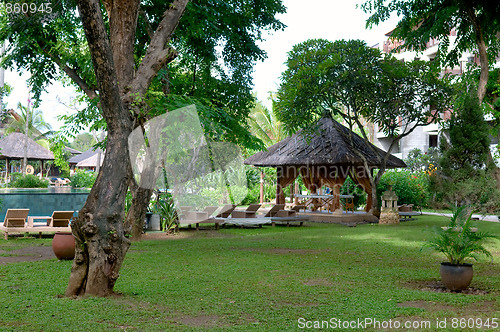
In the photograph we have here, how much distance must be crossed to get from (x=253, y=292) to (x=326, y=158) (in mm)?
14692

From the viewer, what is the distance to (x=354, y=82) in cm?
1980

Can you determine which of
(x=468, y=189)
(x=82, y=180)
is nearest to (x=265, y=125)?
(x=82, y=180)

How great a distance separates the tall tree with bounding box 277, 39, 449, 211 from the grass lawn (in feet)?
29.1

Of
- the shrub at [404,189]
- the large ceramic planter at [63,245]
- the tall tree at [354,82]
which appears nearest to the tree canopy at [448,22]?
the tall tree at [354,82]

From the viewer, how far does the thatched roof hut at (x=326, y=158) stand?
71.6 feet

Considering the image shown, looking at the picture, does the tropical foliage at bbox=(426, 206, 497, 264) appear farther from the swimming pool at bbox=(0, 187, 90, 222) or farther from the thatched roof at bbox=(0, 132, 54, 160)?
the thatched roof at bbox=(0, 132, 54, 160)

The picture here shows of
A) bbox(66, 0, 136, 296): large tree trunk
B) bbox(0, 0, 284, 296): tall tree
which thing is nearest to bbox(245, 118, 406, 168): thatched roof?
bbox(0, 0, 284, 296): tall tree

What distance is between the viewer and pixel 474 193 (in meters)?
14.6

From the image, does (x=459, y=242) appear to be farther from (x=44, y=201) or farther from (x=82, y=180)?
(x=82, y=180)

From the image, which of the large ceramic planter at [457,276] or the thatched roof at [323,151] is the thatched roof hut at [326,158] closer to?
the thatched roof at [323,151]

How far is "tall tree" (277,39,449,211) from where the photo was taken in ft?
65.1

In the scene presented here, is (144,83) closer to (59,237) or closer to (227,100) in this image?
(59,237)

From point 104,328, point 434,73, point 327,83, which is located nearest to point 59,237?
point 104,328

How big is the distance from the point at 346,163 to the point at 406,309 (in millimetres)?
16268
